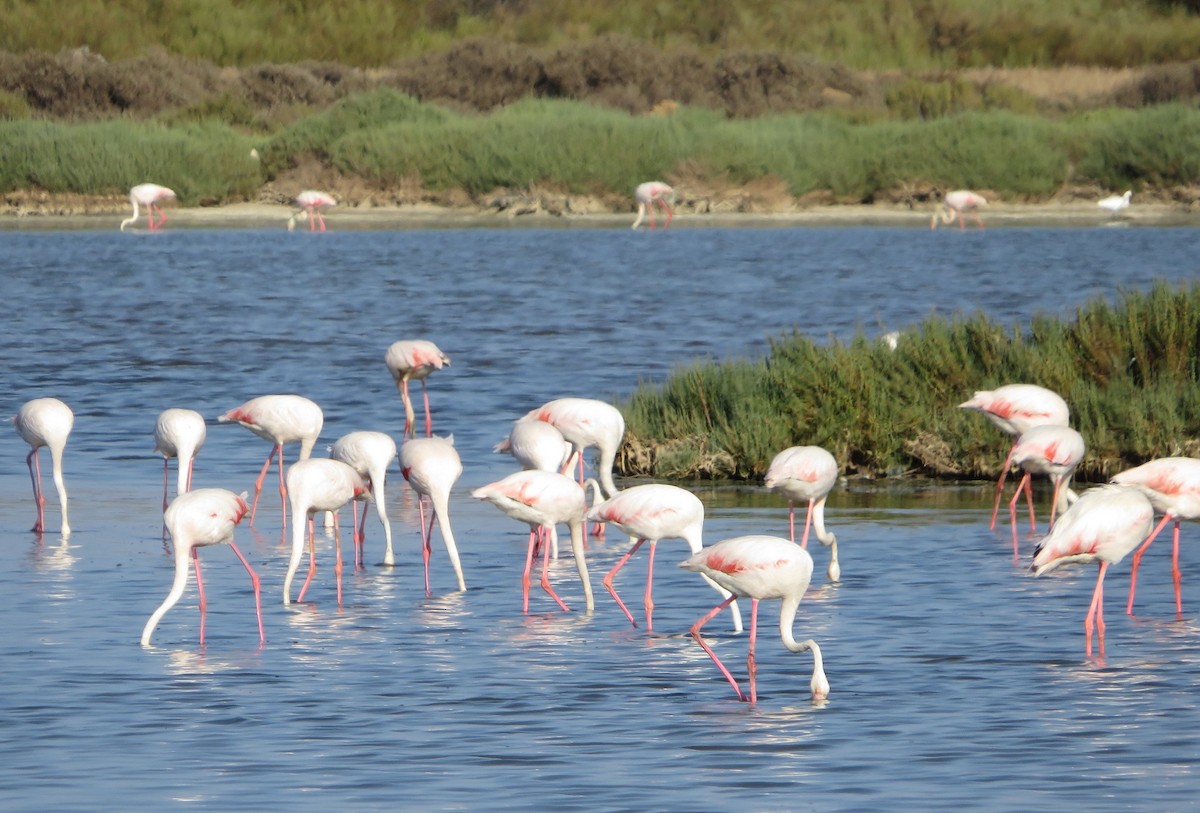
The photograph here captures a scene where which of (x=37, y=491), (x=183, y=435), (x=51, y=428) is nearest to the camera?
(x=183, y=435)

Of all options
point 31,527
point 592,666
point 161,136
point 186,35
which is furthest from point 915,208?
point 592,666

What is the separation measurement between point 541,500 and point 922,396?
5.12 m

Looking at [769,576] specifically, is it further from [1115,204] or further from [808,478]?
[1115,204]

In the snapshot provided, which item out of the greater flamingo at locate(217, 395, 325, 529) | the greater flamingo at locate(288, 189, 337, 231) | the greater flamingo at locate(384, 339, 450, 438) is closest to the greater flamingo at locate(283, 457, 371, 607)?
the greater flamingo at locate(217, 395, 325, 529)

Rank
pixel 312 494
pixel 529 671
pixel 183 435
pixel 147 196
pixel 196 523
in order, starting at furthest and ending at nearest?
pixel 147 196 < pixel 183 435 < pixel 312 494 < pixel 196 523 < pixel 529 671

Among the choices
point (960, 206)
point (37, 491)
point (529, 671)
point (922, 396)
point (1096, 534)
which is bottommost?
point (529, 671)

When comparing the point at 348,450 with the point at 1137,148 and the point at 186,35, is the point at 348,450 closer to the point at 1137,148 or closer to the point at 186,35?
the point at 1137,148

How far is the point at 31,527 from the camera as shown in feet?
41.1

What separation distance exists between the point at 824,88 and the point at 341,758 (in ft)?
150

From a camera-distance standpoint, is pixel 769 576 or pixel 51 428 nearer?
pixel 769 576

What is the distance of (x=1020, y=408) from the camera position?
1186cm

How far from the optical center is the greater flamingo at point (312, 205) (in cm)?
3756

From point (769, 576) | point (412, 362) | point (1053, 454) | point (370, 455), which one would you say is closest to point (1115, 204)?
point (412, 362)

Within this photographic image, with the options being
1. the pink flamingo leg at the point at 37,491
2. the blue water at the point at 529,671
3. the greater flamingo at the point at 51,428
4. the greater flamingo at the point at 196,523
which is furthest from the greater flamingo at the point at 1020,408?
the pink flamingo leg at the point at 37,491
